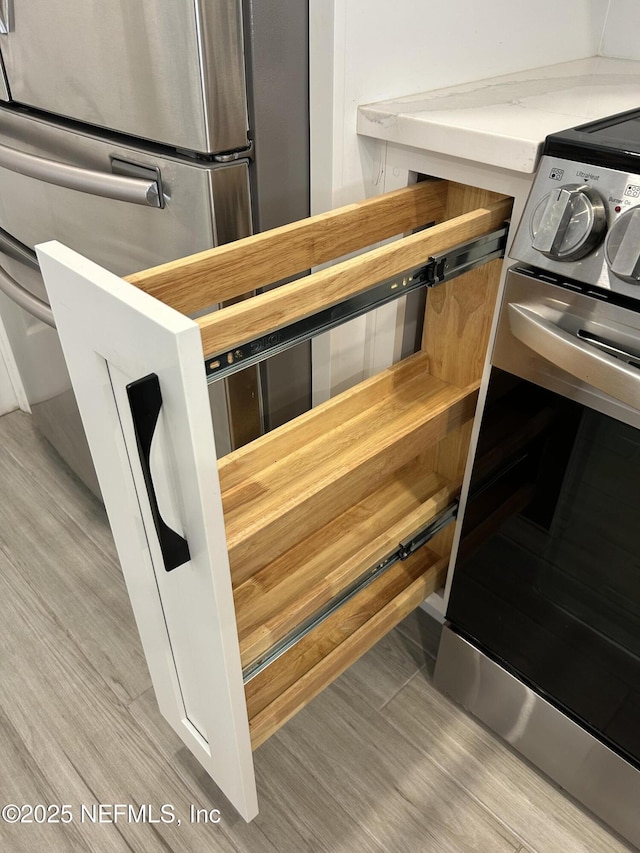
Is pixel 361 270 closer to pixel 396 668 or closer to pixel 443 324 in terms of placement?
pixel 443 324

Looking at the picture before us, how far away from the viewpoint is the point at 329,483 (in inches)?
28.5

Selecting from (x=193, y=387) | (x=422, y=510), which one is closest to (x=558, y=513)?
(x=422, y=510)

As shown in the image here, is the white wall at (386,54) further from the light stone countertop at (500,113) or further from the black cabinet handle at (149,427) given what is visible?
the black cabinet handle at (149,427)

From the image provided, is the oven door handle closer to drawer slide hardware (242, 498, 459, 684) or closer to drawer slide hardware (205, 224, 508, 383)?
drawer slide hardware (205, 224, 508, 383)

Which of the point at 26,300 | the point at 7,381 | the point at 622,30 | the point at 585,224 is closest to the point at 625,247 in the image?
the point at 585,224

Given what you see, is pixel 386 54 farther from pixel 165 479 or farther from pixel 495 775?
pixel 495 775

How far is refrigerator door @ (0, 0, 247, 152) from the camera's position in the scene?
70 cm

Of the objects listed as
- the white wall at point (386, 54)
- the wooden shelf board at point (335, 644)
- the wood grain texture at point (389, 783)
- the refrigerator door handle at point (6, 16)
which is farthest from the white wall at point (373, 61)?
the wood grain texture at point (389, 783)

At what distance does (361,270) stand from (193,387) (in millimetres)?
220

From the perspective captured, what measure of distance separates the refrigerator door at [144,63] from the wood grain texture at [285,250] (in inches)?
6.0

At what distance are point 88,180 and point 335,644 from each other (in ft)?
2.41

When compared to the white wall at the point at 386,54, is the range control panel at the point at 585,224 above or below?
below

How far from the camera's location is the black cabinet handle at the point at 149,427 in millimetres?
498

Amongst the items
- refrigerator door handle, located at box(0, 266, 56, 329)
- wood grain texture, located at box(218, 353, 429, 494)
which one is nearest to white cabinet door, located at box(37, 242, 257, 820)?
wood grain texture, located at box(218, 353, 429, 494)
